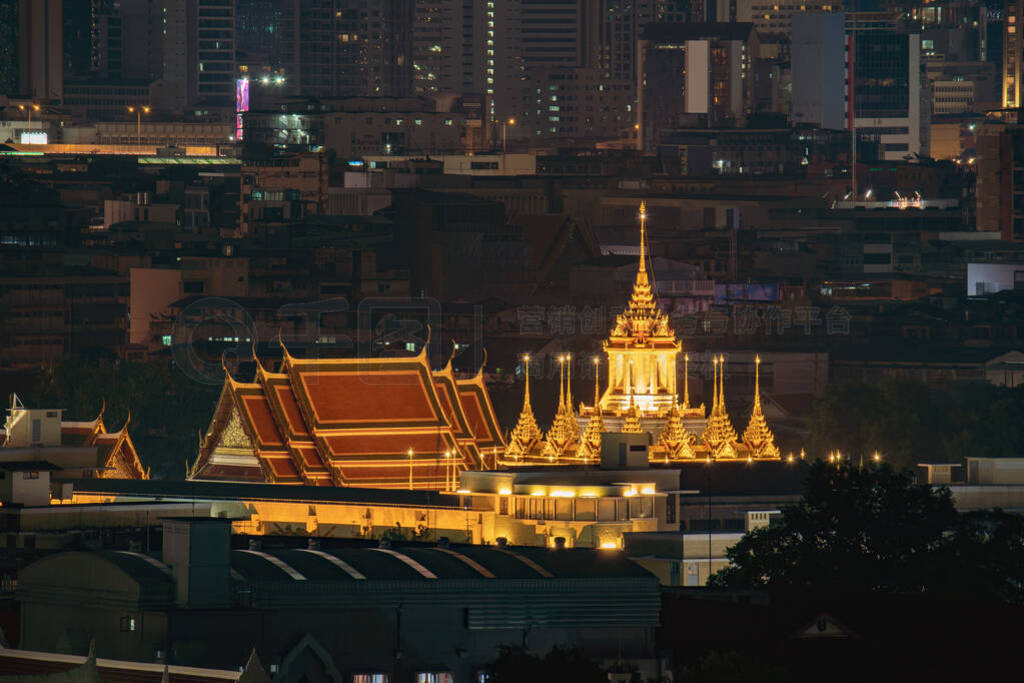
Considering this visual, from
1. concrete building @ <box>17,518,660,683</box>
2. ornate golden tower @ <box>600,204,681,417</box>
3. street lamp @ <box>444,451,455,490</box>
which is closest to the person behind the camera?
concrete building @ <box>17,518,660,683</box>

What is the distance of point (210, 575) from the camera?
7425 cm

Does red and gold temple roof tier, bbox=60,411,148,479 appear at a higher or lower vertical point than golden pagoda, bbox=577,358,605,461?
lower

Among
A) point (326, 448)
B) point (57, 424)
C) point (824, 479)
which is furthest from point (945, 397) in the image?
point (824, 479)

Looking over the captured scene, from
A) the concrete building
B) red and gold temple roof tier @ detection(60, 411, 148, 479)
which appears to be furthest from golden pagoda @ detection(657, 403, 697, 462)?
the concrete building

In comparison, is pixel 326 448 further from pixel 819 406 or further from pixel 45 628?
pixel 45 628

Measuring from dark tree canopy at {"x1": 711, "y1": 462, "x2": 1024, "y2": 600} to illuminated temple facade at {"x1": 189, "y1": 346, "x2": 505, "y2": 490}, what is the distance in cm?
4066

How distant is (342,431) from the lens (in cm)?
14738

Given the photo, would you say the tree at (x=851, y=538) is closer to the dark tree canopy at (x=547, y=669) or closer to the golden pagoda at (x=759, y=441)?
the dark tree canopy at (x=547, y=669)

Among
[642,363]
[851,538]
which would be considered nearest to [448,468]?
[642,363]

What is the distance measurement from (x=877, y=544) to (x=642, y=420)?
46626mm

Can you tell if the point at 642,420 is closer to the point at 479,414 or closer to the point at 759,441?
the point at 759,441

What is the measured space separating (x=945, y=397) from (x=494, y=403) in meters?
19.1

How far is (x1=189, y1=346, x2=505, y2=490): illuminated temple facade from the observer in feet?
481

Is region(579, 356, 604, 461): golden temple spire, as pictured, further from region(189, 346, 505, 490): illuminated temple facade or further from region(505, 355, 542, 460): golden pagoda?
region(189, 346, 505, 490): illuminated temple facade
